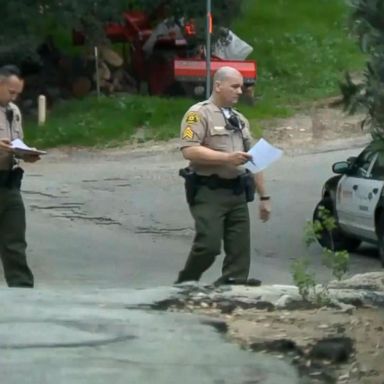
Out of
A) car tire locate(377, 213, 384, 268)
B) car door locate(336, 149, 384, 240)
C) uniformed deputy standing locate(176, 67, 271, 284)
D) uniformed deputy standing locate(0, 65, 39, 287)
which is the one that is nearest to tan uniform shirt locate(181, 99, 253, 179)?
uniformed deputy standing locate(176, 67, 271, 284)

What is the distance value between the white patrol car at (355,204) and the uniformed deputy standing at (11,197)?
14.2 feet

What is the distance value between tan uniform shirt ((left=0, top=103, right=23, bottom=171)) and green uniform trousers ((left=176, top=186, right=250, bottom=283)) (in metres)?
1.41

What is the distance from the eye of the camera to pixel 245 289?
790cm

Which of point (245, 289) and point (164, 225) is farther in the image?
point (164, 225)

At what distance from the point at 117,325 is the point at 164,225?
32.6ft

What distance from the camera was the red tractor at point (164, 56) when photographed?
2705 cm

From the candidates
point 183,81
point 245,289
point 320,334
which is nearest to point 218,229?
point 245,289

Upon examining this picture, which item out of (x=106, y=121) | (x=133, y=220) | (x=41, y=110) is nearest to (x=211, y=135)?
(x=133, y=220)

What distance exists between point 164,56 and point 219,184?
765 inches

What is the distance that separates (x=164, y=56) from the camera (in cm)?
2852

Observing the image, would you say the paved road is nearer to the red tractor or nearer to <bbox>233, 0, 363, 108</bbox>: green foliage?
the red tractor

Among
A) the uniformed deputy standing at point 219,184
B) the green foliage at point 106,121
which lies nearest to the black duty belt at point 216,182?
the uniformed deputy standing at point 219,184

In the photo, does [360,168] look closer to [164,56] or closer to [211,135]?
[211,135]

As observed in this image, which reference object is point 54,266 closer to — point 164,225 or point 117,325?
point 164,225
